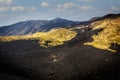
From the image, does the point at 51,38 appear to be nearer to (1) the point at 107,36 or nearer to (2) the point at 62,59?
(1) the point at 107,36

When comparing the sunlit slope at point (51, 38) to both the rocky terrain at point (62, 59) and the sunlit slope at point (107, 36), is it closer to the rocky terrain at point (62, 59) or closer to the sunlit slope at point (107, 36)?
the rocky terrain at point (62, 59)

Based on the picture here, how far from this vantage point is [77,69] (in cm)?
5019

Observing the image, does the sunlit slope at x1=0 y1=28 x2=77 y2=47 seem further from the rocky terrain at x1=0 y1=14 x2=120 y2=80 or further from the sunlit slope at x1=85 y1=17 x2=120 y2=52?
the sunlit slope at x1=85 y1=17 x2=120 y2=52

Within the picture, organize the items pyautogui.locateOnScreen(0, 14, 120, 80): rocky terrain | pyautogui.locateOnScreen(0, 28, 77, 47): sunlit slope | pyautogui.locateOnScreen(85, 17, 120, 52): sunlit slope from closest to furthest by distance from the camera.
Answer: pyautogui.locateOnScreen(0, 14, 120, 80): rocky terrain → pyautogui.locateOnScreen(85, 17, 120, 52): sunlit slope → pyautogui.locateOnScreen(0, 28, 77, 47): sunlit slope

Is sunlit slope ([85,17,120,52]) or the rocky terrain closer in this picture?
the rocky terrain

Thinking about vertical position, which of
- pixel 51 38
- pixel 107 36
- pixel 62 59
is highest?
pixel 107 36

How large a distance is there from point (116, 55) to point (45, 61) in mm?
19676

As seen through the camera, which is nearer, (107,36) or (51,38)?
(107,36)

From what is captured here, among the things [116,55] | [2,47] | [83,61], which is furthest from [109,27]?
[2,47]

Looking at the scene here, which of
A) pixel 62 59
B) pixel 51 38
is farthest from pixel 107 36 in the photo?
pixel 62 59

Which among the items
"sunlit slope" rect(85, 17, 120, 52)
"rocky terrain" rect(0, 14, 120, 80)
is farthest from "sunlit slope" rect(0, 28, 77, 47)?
"sunlit slope" rect(85, 17, 120, 52)

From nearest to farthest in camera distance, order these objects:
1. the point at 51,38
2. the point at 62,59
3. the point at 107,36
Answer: the point at 62,59, the point at 107,36, the point at 51,38

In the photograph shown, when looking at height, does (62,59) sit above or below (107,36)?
below

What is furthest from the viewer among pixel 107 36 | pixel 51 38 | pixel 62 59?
pixel 51 38
